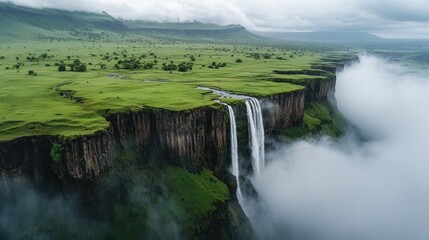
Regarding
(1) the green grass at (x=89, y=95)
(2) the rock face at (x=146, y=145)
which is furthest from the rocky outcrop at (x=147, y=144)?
(1) the green grass at (x=89, y=95)

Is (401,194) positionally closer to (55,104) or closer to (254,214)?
(254,214)

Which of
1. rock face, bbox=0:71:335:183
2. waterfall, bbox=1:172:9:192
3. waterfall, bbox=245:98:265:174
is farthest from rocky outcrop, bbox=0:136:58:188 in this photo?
waterfall, bbox=245:98:265:174

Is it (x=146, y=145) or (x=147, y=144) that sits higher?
(x=147, y=144)

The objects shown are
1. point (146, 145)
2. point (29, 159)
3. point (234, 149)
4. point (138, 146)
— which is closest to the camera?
point (29, 159)

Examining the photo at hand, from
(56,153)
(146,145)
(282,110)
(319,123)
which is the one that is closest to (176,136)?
(146,145)

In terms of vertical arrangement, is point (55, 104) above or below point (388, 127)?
above

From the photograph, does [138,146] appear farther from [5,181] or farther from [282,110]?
[282,110]

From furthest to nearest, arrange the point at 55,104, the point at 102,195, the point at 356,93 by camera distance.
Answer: the point at 356,93
the point at 55,104
the point at 102,195

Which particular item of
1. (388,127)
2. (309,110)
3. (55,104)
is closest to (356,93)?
(388,127)

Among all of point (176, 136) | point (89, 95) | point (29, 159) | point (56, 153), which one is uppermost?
point (89, 95)

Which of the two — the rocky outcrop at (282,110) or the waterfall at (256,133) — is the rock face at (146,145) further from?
the waterfall at (256,133)
